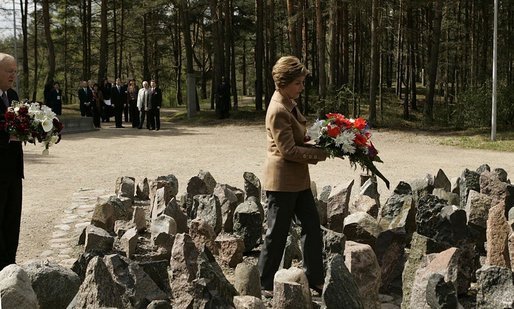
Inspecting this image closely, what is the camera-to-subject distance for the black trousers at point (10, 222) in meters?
5.45

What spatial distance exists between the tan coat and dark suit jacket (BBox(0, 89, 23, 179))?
2.06 metres

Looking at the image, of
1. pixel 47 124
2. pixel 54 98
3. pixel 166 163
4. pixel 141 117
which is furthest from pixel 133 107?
pixel 47 124

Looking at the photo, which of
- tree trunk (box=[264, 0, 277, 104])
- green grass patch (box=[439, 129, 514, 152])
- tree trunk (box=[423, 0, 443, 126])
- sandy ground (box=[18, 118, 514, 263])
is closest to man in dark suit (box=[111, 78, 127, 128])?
sandy ground (box=[18, 118, 514, 263])

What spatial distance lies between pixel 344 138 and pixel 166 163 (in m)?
9.57

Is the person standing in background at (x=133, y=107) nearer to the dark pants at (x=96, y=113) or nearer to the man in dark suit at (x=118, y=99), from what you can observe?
the man in dark suit at (x=118, y=99)

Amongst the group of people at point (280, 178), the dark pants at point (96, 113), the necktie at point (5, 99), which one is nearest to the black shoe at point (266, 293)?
the group of people at point (280, 178)

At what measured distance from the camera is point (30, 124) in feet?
17.4

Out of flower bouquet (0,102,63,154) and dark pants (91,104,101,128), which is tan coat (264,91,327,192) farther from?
dark pants (91,104,101,128)

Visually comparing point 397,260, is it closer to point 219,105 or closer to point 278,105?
point 278,105

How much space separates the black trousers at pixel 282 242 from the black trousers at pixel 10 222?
2100mm

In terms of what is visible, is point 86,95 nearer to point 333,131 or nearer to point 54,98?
point 54,98

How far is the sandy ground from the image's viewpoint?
9750 millimetres

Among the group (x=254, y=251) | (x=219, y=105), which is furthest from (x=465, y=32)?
(x=254, y=251)

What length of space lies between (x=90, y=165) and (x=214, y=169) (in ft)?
9.41
